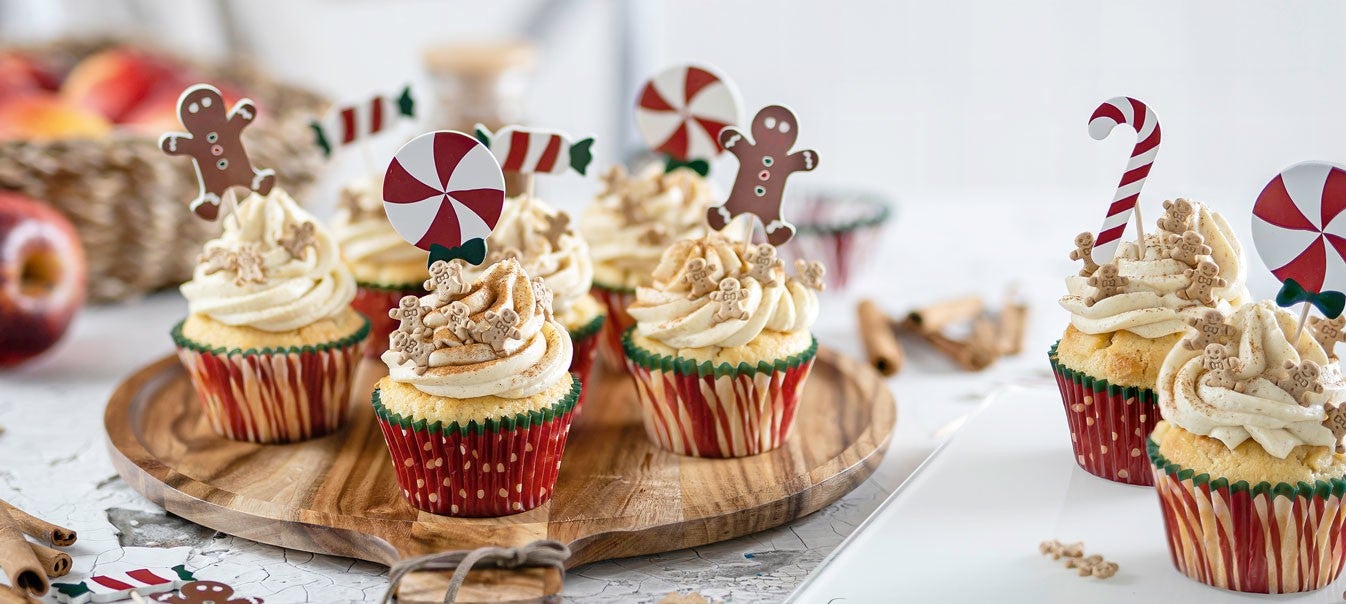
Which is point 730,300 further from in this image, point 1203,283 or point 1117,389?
point 1203,283

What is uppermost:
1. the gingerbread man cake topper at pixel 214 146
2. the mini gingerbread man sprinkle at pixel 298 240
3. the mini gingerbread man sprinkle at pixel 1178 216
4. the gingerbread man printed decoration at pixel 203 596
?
the gingerbread man cake topper at pixel 214 146

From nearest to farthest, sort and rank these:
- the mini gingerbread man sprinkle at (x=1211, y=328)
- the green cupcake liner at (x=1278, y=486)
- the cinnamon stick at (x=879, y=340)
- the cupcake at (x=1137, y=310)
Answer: the green cupcake liner at (x=1278, y=486), the mini gingerbread man sprinkle at (x=1211, y=328), the cupcake at (x=1137, y=310), the cinnamon stick at (x=879, y=340)

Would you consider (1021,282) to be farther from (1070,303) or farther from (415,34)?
(415,34)

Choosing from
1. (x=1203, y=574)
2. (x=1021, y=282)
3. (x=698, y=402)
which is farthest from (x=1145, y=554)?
(x=1021, y=282)

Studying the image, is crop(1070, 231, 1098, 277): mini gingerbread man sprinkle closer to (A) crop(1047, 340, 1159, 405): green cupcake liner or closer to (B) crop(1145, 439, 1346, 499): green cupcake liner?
(A) crop(1047, 340, 1159, 405): green cupcake liner

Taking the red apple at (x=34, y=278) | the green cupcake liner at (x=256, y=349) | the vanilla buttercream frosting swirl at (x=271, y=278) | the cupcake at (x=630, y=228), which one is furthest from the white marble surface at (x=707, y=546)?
the cupcake at (x=630, y=228)

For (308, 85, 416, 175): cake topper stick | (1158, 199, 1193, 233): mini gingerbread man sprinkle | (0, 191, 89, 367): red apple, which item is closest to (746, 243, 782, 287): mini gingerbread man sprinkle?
(1158, 199, 1193, 233): mini gingerbread man sprinkle

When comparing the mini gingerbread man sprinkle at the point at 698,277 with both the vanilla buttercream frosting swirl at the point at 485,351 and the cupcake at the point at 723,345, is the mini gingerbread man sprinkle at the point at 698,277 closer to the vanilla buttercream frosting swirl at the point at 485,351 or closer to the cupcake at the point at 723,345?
the cupcake at the point at 723,345
